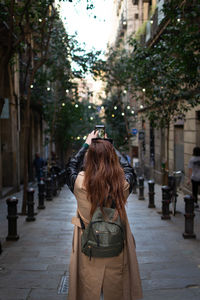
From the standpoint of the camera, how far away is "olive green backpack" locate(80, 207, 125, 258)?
2.74 meters

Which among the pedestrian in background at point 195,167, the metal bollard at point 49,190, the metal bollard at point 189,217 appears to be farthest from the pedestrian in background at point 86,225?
the metal bollard at point 49,190

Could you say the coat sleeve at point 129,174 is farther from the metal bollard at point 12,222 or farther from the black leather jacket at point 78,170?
the metal bollard at point 12,222

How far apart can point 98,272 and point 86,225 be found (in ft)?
1.24

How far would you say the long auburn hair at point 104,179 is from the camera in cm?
275

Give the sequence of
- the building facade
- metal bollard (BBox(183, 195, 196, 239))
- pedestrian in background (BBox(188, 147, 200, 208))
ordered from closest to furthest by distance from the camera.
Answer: metal bollard (BBox(183, 195, 196, 239))
pedestrian in background (BBox(188, 147, 200, 208))
the building facade

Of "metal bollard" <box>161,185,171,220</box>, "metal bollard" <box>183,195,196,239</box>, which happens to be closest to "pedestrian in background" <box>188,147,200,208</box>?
"metal bollard" <box>161,185,171,220</box>

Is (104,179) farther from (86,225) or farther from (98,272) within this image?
(98,272)

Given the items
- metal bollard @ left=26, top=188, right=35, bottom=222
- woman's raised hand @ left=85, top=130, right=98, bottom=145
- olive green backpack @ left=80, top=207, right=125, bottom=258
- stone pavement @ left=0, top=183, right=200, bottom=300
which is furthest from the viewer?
metal bollard @ left=26, top=188, right=35, bottom=222

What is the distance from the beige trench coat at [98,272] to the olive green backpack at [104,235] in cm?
9

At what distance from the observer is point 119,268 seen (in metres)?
2.88

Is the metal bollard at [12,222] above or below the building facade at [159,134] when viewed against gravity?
below

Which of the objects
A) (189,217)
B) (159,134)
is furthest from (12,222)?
(159,134)

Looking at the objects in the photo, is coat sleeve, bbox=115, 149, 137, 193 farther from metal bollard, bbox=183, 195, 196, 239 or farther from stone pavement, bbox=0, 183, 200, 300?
metal bollard, bbox=183, 195, 196, 239

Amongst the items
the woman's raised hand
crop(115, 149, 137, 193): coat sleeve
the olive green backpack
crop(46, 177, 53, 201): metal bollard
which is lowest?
crop(46, 177, 53, 201): metal bollard
